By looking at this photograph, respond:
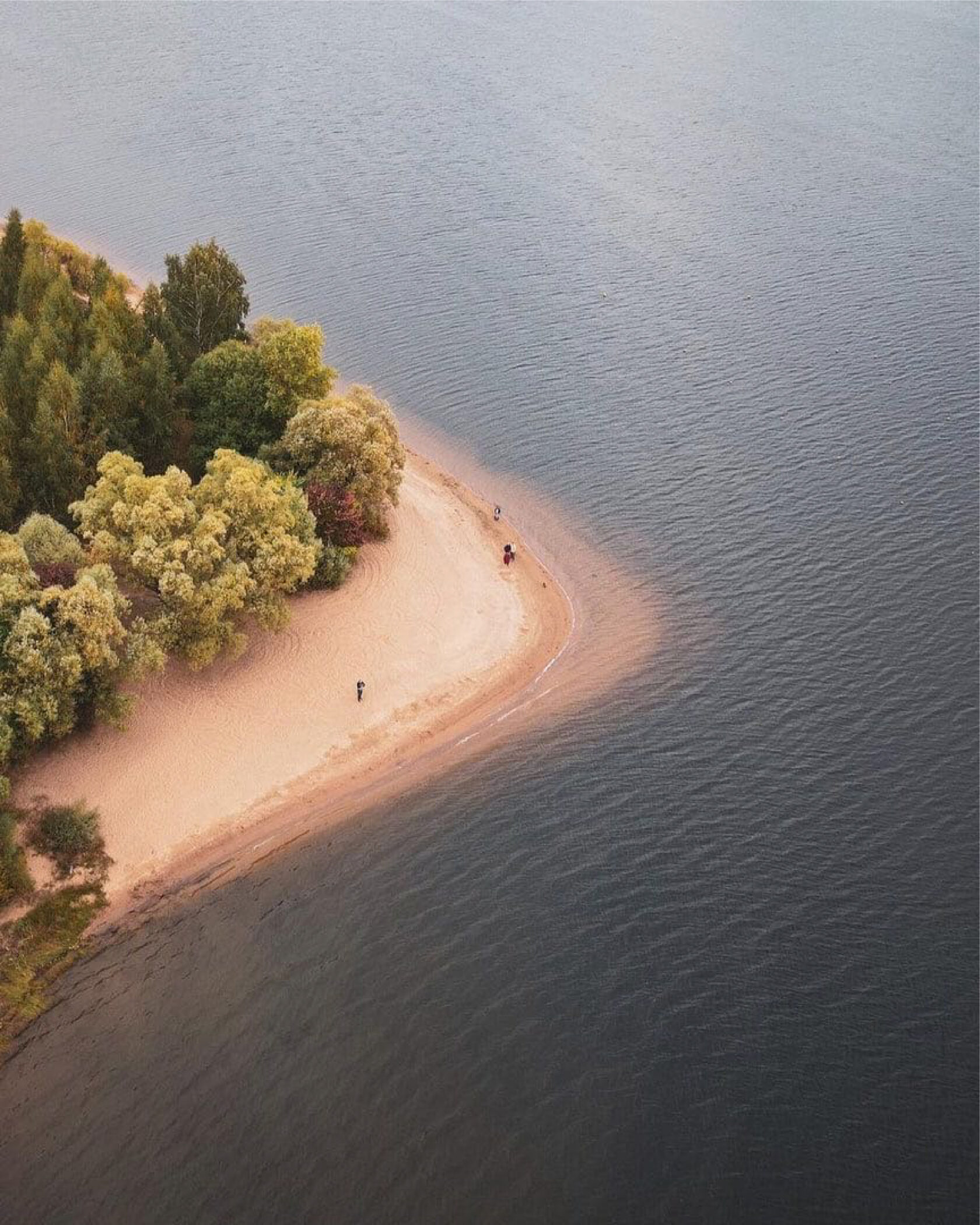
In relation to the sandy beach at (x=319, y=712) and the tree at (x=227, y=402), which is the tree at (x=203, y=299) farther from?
the sandy beach at (x=319, y=712)

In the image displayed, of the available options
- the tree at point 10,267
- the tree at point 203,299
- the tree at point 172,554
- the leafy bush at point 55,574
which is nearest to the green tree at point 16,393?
the tree at point 172,554

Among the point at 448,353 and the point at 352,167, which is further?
the point at 352,167

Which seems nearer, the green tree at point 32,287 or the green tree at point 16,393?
the green tree at point 16,393

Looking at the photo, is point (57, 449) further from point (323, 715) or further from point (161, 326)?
point (323, 715)

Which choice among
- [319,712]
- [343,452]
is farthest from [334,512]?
[319,712]

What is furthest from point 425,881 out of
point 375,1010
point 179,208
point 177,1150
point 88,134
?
point 88,134

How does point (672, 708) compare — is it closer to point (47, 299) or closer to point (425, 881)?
point (425, 881)
